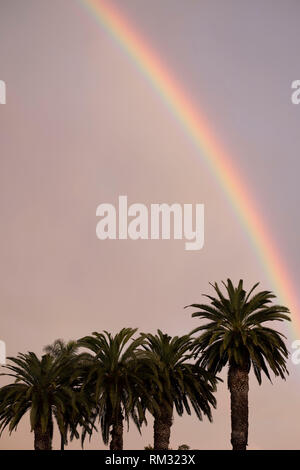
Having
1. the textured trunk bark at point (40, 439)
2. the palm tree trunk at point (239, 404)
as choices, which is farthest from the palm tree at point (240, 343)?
the textured trunk bark at point (40, 439)

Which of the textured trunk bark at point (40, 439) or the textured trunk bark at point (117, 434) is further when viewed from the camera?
the textured trunk bark at point (117, 434)

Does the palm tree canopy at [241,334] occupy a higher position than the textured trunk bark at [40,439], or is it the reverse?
the palm tree canopy at [241,334]

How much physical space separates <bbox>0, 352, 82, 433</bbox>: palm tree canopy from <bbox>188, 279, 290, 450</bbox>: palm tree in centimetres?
1354

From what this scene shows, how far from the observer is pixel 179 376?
79.2 metres

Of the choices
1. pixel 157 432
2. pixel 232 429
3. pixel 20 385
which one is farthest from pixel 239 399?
pixel 20 385

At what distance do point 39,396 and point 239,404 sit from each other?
18836 millimetres

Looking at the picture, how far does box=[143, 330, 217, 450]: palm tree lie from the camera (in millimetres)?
78012

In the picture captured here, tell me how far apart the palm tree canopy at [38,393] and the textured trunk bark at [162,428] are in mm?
8617

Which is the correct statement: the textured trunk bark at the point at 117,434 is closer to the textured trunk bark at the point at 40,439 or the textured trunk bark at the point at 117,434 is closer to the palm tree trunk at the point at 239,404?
the textured trunk bark at the point at 40,439

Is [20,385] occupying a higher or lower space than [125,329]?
lower

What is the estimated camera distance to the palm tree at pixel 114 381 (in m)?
75.8

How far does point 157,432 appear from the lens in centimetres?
7925
